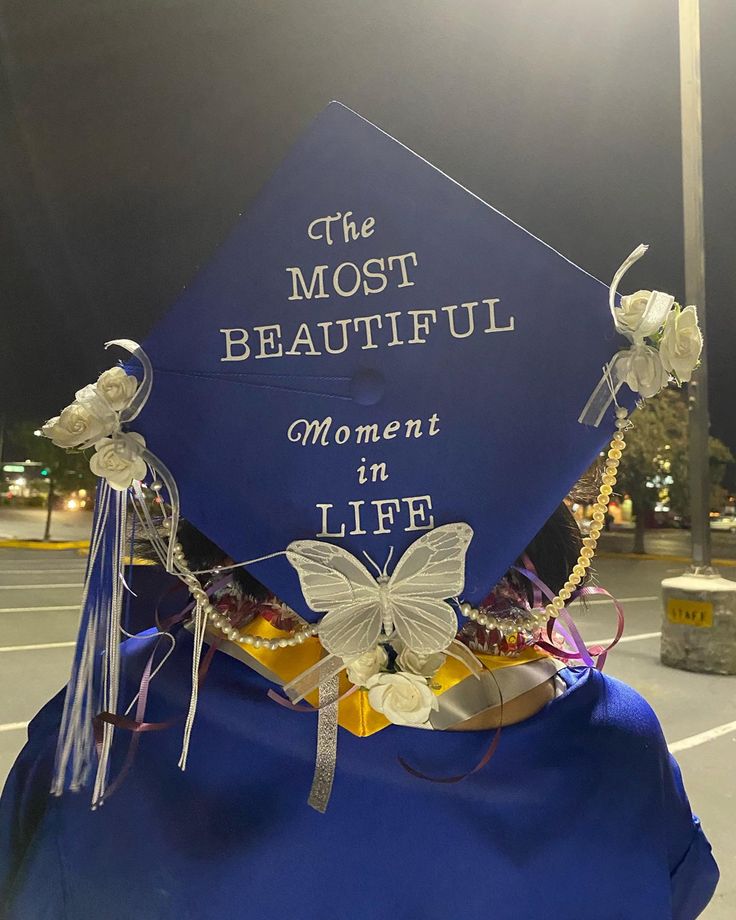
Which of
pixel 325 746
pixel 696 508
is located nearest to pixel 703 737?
pixel 696 508

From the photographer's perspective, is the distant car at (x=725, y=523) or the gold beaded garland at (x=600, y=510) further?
the distant car at (x=725, y=523)

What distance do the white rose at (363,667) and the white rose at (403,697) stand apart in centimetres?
2

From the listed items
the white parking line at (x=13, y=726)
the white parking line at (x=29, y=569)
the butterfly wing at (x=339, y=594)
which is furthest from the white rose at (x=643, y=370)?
the white parking line at (x=29, y=569)

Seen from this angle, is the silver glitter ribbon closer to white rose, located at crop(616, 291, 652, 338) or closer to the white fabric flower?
the white fabric flower

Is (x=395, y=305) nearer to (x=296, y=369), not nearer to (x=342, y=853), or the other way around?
(x=296, y=369)

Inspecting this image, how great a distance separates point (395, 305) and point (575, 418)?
224mm

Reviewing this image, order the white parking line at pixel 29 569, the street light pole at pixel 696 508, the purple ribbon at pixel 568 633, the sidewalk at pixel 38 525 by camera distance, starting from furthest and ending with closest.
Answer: the sidewalk at pixel 38 525 < the white parking line at pixel 29 569 < the street light pole at pixel 696 508 < the purple ribbon at pixel 568 633

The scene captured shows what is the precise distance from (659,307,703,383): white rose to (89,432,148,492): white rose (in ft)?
1.81

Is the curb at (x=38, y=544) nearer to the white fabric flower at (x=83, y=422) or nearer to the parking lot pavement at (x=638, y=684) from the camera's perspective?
the parking lot pavement at (x=638, y=684)

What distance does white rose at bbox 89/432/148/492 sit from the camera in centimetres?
76

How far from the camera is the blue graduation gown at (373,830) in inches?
29.0

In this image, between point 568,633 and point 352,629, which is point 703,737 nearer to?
point 568,633

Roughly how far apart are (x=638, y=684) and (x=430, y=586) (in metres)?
4.70

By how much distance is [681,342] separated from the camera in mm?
729
